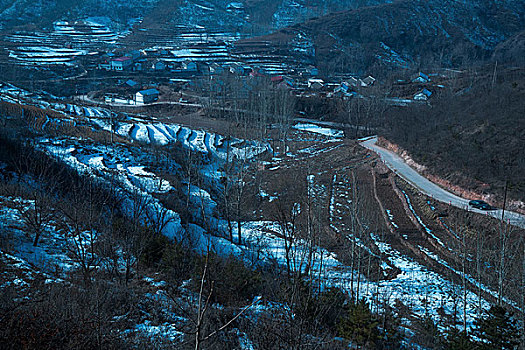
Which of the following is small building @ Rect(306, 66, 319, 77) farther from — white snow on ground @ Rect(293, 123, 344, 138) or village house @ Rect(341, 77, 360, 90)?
white snow on ground @ Rect(293, 123, 344, 138)

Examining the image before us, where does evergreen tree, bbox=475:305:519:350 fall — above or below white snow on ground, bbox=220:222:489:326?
above

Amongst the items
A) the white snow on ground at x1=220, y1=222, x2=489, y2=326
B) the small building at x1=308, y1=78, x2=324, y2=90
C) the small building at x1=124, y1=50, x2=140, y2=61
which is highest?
the small building at x1=124, y1=50, x2=140, y2=61

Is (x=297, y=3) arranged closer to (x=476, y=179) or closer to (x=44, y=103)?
(x=44, y=103)

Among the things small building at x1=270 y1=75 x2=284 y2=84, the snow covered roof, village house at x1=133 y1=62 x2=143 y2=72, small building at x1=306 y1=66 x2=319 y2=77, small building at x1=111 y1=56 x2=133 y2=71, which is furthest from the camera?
small building at x1=306 y1=66 x2=319 y2=77

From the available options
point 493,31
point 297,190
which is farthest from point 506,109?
point 493,31

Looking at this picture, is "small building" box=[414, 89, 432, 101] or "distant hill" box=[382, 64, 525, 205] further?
"small building" box=[414, 89, 432, 101]

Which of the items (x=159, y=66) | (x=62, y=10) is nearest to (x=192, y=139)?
(x=159, y=66)

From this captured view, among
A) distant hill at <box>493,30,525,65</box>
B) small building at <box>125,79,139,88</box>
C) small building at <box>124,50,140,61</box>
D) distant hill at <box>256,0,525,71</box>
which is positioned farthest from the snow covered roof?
distant hill at <box>493,30,525,65</box>
